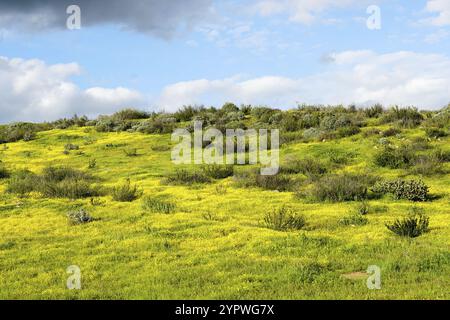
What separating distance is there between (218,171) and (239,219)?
9401mm

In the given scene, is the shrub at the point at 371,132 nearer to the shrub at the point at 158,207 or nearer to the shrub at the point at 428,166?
the shrub at the point at 428,166

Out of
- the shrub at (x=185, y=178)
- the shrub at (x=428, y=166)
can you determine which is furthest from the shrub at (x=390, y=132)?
the shrub at (x=185, y=178)

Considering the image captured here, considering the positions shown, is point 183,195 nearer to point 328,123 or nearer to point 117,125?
point 328,123

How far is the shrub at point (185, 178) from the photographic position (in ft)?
84.2

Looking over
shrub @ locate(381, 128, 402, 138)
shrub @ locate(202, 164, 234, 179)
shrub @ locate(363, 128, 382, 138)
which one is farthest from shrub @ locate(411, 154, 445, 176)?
shrub @ locate(202, 164, 234, 179)

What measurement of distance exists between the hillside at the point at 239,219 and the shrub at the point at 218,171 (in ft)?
0.24

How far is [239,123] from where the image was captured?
4191 centimetres

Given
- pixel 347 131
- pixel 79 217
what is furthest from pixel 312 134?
pixel 79 217

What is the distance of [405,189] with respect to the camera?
20.6 m

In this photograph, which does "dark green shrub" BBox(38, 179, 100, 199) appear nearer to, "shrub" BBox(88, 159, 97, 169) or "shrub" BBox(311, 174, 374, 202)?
"shrub" BBox(88, 159, 97, 169)

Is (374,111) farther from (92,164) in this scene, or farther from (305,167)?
(92,164)

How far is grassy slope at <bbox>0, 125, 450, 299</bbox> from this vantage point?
10.5 m
